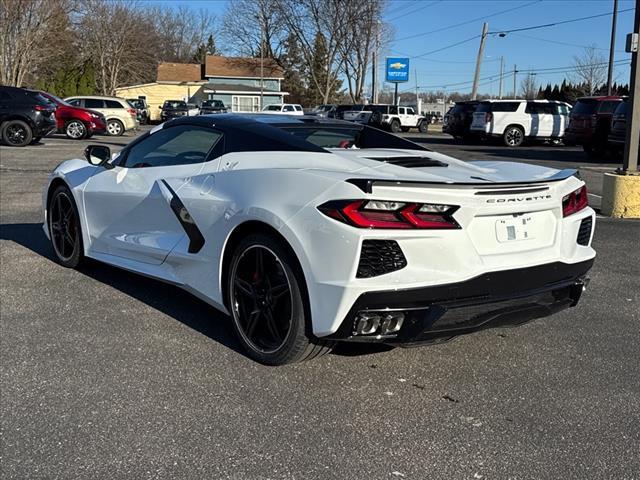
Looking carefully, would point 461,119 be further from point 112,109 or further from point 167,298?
point 167,298

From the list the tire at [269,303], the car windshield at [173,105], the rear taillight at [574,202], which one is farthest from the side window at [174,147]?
the car windshield at [173,105]

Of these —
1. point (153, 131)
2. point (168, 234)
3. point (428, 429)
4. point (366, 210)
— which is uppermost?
point (153, 131)

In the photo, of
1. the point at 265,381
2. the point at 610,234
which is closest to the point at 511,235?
the point at 265,381

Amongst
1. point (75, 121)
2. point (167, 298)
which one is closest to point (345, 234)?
point (167, 298)

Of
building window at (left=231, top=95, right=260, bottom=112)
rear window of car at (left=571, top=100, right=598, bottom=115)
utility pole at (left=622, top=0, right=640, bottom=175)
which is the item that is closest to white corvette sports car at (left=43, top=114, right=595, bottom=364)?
utility pole at (left=622, top=0, right=640, bottom=175)

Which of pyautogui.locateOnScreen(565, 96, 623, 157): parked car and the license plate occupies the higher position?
pyautogui.locateOnScreen(565, 96, 623, 157): parked car

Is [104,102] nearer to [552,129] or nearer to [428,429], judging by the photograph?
[552,129]

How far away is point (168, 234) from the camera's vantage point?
14.0 feet

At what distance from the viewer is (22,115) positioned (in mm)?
18344

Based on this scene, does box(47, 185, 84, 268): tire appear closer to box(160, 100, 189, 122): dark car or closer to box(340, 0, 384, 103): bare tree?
box(160, 100, 189, 122): dark car

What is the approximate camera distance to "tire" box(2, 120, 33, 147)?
18.3 meters

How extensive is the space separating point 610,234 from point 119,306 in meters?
5.83

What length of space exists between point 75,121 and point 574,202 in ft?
73.1

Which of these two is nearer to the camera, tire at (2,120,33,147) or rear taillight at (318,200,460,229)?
rear taillight at (318,200,460,229)
